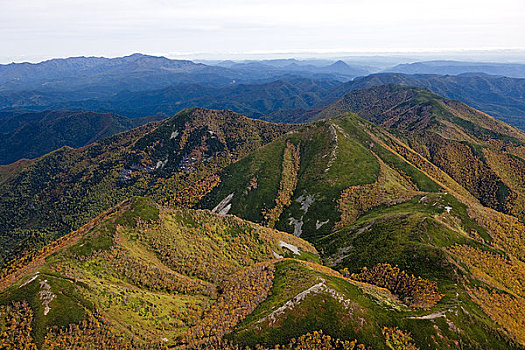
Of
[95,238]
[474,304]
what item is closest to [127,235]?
[95,238]

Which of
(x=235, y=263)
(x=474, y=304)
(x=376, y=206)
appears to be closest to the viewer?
(x=474, y=304)

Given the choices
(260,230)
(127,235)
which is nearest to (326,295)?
(260,230)

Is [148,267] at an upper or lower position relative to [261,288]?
upper

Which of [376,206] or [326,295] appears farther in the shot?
[376,206]

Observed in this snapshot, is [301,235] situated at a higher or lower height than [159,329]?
lower

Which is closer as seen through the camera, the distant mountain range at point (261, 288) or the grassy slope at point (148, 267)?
the distant mountain range at point (261, 288)

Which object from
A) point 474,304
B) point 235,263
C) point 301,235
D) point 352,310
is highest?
point 352,310

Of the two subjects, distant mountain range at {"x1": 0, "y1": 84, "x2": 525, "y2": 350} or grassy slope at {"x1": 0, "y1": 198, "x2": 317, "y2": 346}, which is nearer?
distant mountain range at {"x1": 0, "y1": 84, "x2": 525, "y2": 350}

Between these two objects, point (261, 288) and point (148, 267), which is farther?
point (148, 267)

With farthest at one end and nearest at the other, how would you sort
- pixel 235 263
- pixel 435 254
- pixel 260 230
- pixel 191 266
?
1. pixel 260 230
2. pixel 235 263
3. pixel 191 266
4. pixel 435 254

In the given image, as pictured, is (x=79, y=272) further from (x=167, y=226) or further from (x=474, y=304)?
(x=474, y=304)
